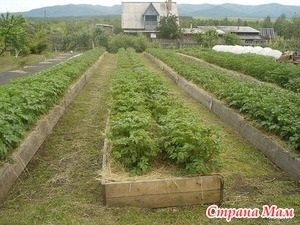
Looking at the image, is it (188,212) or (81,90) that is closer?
(188,212)

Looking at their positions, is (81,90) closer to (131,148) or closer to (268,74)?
(268,74)

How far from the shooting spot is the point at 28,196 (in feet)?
14.3

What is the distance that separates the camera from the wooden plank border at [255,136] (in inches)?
195

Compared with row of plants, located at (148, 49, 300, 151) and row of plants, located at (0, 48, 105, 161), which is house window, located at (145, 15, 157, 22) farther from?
row of plants, located at (0, 48, 105, 161)

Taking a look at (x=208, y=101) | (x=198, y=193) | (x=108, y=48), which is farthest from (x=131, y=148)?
(x=108, y=48)

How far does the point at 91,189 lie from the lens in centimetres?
454

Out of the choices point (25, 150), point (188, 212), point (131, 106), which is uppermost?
point (131, 106)

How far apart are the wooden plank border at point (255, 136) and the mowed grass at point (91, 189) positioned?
0.12m

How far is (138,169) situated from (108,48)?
123 feet

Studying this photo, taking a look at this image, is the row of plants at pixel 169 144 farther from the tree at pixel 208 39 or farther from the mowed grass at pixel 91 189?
the tree at pixel 208 39

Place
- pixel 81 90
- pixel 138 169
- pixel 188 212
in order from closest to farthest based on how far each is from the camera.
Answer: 1. pixel 188 212
2. pixel 138 169
3. pixel 81 90

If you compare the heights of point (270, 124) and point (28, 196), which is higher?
point (270, 124)

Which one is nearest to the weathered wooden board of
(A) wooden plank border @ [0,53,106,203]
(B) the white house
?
(A) wooden plank border @ [0,53,106,203]

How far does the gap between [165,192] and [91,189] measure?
1.11m
